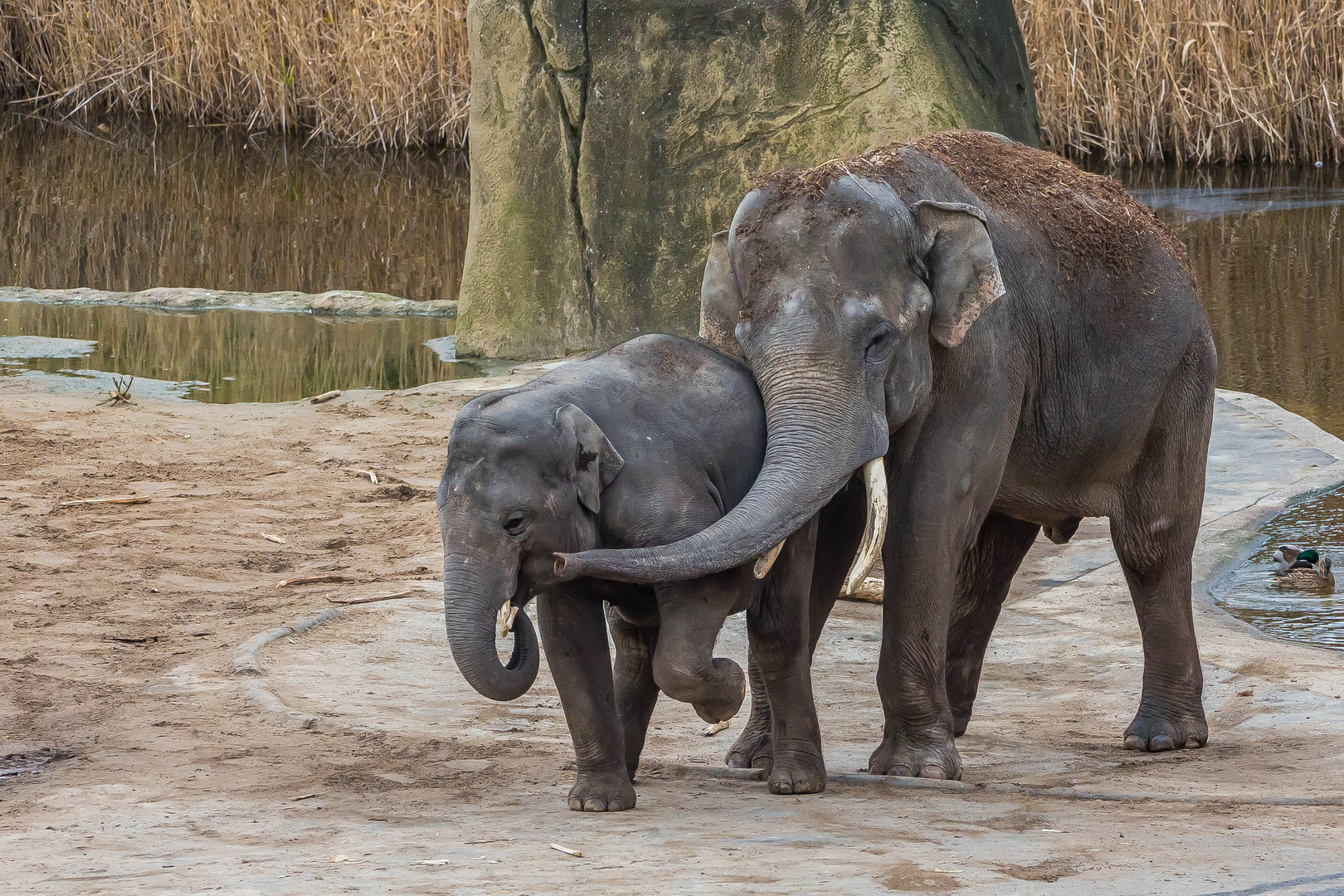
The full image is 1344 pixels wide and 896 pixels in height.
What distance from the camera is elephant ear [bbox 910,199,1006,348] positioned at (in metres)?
4.75

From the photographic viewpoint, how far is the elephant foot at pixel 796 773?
4.58m

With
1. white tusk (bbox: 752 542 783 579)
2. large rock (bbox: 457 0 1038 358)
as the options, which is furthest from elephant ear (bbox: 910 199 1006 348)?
large rock (bbox: 457 0 1038 358)

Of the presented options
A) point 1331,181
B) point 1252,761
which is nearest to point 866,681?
point 1252,761

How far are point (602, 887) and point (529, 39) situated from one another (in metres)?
7.98

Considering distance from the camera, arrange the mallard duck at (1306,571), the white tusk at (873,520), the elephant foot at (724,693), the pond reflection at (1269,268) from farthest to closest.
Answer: the pond reflection at (1269,268) → the mallard duck at (1306,571) → the white tusk at (873,520) → the elephant foot at (724,693)

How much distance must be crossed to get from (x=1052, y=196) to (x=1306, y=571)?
2.56m

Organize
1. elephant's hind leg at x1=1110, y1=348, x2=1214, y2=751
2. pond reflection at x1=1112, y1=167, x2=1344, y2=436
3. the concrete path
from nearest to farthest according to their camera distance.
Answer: the concrete path < elephant's hind leg at x1=1110, y1=348, x2=1214, y2=751 < pond reflection at x1=1112, y1=167, x2=1344, y2=436

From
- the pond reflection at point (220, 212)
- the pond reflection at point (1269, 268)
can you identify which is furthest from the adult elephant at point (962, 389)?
the pond reflection at point (220, 212)

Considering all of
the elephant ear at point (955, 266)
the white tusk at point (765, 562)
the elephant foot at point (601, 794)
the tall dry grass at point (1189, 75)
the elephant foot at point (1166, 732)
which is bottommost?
the elephant foot at point (1166, 732)

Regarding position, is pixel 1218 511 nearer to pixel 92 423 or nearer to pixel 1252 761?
pixel 1252 761

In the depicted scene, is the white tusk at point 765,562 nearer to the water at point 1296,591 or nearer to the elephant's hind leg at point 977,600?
the elephant's hind leg at point 977,600

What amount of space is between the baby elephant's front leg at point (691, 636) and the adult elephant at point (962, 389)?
178 millimetres

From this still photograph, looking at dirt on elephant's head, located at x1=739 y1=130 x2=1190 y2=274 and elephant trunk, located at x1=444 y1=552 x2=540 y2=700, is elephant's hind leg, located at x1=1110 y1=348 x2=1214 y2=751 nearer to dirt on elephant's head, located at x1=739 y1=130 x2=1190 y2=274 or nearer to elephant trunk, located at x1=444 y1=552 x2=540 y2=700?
dirt on elephant's head, located at x1=739 y1=130 x2=1190 y2=274

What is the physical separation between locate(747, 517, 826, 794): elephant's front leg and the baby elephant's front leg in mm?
259
